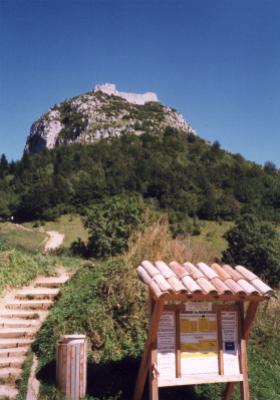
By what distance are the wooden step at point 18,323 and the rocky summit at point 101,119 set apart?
85.8m

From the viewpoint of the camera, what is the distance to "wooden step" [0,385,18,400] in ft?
18.4

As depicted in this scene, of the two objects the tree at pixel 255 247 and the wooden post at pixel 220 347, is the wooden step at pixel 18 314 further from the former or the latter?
the tree at pixel 255 247

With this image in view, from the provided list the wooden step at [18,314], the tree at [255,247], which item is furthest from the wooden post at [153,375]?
the tree at [255,247]

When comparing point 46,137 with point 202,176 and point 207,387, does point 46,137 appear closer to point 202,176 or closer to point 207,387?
point 202,176

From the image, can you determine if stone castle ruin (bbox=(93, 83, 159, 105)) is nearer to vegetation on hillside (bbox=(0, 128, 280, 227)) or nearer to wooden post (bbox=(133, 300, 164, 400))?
vegetation on hillside (bbox=(0, 128, 280, 227))

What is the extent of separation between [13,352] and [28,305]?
5.92 feet

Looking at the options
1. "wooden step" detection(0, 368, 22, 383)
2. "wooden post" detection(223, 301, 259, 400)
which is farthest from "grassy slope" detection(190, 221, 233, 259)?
"wooden post" detection(223, 301, 259, 400)

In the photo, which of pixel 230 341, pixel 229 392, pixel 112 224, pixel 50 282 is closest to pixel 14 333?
pixel 50 282

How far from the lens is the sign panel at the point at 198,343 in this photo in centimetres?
510

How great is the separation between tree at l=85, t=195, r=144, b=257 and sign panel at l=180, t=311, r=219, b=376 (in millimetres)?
18941

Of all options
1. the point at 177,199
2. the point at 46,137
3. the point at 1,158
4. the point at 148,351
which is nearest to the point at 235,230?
the point at 177,199

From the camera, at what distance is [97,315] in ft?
25.0

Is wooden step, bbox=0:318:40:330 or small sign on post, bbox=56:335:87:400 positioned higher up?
wooden step, bbox=0:318:40:330

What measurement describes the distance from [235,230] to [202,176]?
27422 millimetres
